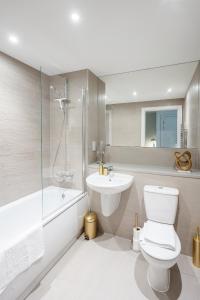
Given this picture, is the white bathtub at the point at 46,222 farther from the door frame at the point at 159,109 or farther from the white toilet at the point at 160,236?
the door frame at the point at 159,109

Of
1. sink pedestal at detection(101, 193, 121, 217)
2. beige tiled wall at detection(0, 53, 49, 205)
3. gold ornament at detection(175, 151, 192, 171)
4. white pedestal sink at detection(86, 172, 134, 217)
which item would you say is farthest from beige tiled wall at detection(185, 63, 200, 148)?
beige tiled wall at detection(0, 53, 49, 205)

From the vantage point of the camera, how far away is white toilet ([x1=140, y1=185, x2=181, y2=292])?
1.50 m

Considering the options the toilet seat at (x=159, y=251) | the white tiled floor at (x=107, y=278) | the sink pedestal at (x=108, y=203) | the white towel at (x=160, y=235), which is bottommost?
the white tiled floor at (x=107, y=278)

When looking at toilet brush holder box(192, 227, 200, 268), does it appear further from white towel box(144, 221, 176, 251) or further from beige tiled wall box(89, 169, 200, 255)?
white towel box(144, 221, 176, 251)

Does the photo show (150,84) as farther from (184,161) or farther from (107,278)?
(107,278)

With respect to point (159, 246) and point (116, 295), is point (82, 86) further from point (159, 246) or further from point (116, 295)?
point (116, 295)

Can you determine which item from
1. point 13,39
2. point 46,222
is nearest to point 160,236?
point 46,222

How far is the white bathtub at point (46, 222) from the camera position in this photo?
1.54 m

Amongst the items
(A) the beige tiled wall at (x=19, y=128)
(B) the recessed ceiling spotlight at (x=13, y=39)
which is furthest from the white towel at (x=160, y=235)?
(B) the recessed ceiling spotlight at (x=13, y=39)

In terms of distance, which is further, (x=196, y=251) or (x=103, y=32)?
(x=196, y=251)

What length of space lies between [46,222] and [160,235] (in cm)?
114

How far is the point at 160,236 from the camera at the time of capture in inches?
67.6

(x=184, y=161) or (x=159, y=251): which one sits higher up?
(x=184, y=161)

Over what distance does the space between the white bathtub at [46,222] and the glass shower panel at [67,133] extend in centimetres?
18
